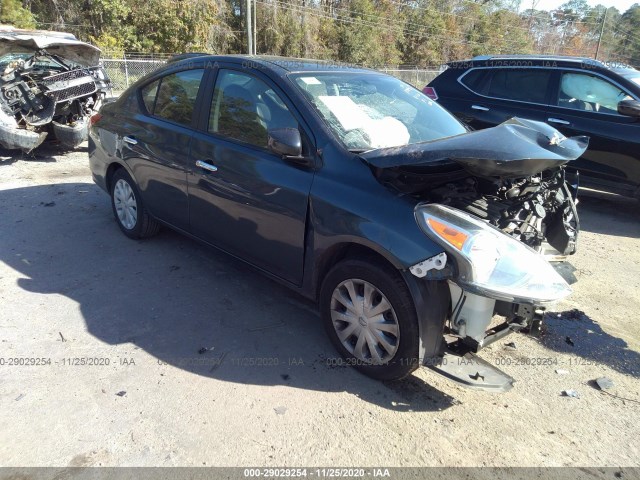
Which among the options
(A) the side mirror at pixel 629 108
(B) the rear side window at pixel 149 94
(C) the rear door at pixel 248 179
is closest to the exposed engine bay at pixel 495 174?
(C) the rear door at pixel 248 179

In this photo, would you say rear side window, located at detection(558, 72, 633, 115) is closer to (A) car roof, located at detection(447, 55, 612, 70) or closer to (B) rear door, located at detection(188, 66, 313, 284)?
(A) car roof, located at detection(447, 55, 612, 70)

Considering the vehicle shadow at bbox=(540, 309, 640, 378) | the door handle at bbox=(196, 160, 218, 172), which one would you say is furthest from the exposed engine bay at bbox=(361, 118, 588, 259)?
the door handle at bbox=(196, 160, 218, 172)

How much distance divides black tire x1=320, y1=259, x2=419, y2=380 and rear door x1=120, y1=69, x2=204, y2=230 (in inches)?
66.0

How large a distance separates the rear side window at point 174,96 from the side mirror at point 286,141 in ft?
4.08

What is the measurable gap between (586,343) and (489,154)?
76.2 inches

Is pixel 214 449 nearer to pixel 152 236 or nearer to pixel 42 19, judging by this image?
pixel 152 236

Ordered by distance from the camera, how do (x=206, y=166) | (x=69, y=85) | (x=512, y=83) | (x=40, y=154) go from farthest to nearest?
(x=40, y=154), (x=69, y=85), (x=512, y=83), (x=206, y=166)

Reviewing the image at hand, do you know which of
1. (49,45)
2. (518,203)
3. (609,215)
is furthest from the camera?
(49,45)

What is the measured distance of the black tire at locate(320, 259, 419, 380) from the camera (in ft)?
8.69

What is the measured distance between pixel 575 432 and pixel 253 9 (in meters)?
29.1

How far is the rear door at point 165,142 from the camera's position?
3979 mm

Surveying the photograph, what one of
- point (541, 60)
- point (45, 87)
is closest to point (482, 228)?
point (541, 60)

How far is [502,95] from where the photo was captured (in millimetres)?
6840

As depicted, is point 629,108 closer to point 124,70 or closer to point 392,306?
point 392,306
